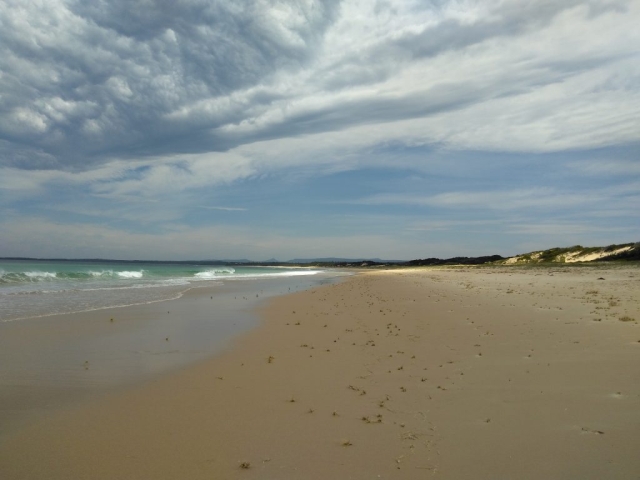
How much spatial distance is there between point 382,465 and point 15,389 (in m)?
5.69

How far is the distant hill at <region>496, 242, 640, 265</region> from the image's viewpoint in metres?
54.2

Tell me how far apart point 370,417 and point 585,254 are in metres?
70.1

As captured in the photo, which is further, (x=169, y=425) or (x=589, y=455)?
(x=169, y=425)

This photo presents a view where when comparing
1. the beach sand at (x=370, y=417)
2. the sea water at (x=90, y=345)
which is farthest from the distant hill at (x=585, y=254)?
the sea water at (x=90, y=345)

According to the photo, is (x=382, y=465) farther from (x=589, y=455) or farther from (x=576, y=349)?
(x=576, y=349)

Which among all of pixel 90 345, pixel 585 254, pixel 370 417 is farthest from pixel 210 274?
pixel 370 417

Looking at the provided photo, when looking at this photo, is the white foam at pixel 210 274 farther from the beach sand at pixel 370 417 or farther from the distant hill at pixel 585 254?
the distant hill at pixel 585 254

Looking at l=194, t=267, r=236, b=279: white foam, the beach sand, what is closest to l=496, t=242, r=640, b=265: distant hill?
l=194, t=267, r=236, b=279: white foam

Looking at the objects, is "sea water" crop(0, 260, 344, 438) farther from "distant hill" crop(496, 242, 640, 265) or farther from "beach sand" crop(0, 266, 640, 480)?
"distant hill" crop(496, 242, 640, 265)

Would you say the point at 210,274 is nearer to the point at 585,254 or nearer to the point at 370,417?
the point at 585,254

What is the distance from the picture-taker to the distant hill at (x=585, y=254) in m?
54.2

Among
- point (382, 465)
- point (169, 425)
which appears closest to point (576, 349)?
point (382, 465)

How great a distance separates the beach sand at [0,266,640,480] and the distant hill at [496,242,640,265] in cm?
5505

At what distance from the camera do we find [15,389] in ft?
20.7
